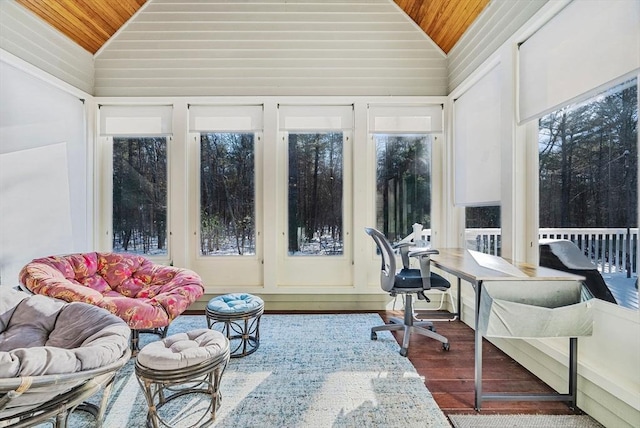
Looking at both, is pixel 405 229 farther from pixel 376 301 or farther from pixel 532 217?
pixel 532 217

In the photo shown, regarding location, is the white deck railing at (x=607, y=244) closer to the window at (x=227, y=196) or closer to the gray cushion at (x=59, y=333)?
the gray cushion at (x=59, y=333)

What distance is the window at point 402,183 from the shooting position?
3.78 m

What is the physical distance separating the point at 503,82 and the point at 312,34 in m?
2.17

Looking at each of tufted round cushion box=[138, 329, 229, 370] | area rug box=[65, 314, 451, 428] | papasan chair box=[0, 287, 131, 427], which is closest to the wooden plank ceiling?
papasan chair box=[0, 287, 131, 427]

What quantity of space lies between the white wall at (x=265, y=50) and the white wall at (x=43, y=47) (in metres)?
0.18

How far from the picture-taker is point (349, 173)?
3.76 metres

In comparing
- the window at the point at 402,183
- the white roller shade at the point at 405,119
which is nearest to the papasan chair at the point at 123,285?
the window at the point at 402,183

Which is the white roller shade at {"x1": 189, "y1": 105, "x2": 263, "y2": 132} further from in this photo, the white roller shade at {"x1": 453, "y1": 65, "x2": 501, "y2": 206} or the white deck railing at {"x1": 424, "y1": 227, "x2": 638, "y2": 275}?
the white deck railing at {"x1": 424, "y1": 227, "x2": 638, "y2": 275}

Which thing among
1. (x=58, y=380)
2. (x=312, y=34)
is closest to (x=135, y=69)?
(x=312, y=34)

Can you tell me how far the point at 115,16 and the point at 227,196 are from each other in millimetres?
2327

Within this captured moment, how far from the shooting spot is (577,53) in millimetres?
1930

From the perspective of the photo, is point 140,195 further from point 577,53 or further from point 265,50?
point 577,53

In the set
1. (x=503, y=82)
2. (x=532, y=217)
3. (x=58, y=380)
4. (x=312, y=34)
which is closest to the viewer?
(x=58, y=380)

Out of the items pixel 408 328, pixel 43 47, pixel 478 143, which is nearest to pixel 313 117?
pixel 478 143
